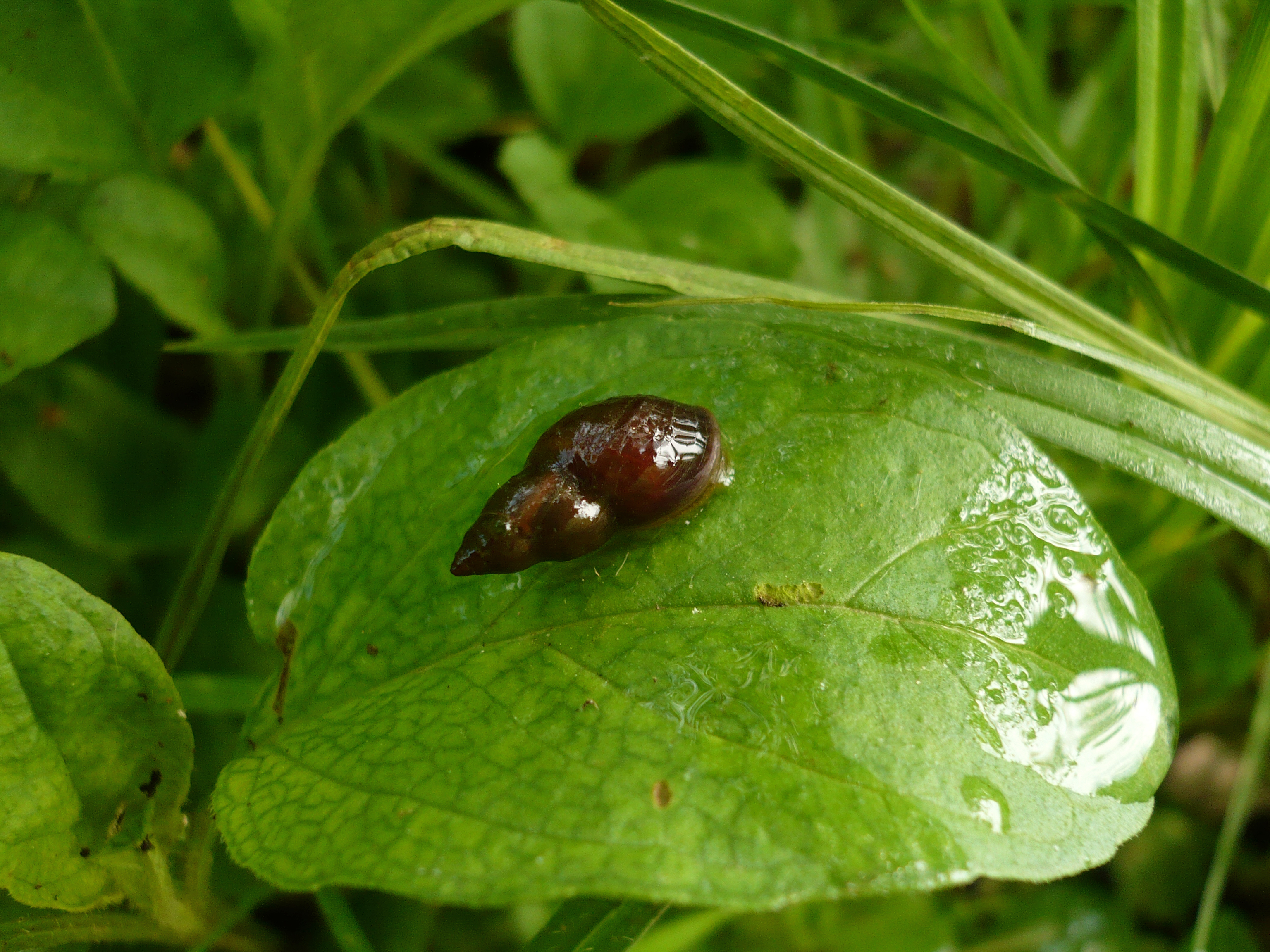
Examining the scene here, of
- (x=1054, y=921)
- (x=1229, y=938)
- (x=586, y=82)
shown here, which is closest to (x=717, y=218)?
(x=586, y=82)

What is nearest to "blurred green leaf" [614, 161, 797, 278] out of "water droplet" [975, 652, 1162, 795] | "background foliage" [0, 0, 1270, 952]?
"background foliage" [0, 0, 1270, 952]

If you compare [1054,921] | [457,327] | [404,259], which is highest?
[404,259]

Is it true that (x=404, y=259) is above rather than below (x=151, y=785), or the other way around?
above

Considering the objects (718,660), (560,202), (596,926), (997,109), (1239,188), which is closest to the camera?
(718,660)

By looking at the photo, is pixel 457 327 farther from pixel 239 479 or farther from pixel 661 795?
pixel 661 795

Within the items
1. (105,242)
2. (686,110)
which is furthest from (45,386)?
(686,110)

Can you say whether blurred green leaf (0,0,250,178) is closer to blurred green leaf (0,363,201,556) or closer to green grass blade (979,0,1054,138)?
blurred green leaf (0,363,201,556)

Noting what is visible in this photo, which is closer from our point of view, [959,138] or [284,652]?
[284,652]

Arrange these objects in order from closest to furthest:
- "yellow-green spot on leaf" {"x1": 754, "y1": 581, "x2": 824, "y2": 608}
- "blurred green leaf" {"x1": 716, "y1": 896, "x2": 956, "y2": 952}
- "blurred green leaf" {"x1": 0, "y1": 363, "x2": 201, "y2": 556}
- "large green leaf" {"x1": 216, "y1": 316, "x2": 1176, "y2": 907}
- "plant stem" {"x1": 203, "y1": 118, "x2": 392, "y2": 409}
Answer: "large green leaf" {"x1": 216, "y1": 316, "x2": 1176, "y2": 907} → "yellow-green spot on leaf" {"x1": 754, "y1": 581, "x2": 824, "y2": 608} → "blurred green leaf" {"x1": 0, "y1": 363, "x2": 201, "y2": 556} → "plant stem" {"x1": 203, "y1": 118, "x2": 392, "y2": 409} → "blurred green leaf" {"x1": 716, "y1": 896, "x2": 956, "y2": 952}
